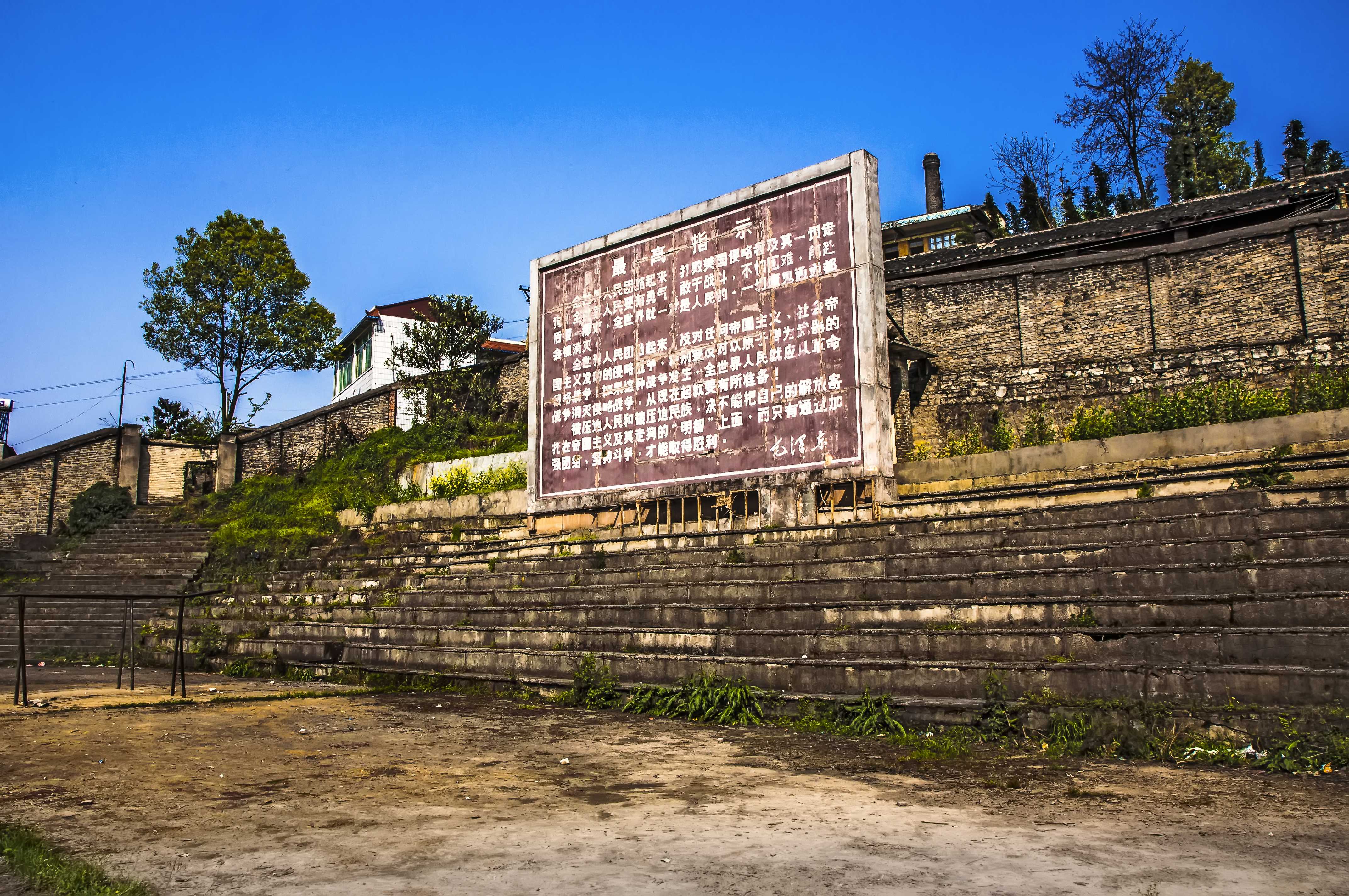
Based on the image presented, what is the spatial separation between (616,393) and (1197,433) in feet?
26.3

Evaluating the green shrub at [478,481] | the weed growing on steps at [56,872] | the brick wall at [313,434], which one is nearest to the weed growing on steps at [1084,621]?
the weed growing on steps at [56,872]

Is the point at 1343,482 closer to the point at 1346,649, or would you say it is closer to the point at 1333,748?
the point at 1346,649

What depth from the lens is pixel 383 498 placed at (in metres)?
18.5

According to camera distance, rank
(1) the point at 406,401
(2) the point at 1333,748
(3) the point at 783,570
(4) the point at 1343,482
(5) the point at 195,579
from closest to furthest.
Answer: (2) the point at 1333,748, (4) the point at 1343,482, (3) the point at 783,570, (5) the point at 195,579, (1) the point at 406,401

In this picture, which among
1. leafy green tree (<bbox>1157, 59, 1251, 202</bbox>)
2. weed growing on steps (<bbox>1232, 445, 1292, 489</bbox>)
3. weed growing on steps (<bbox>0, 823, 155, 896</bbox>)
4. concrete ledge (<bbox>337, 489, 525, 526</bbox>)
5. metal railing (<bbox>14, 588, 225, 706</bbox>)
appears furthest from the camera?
leafy green tree (<bbox>1157, 59, 1251, 202</bbox>)

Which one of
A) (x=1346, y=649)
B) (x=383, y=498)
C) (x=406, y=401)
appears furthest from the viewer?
(x=406, y=401)

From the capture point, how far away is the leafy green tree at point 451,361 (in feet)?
73.4

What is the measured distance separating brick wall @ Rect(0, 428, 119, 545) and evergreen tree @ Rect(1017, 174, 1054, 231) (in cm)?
3258

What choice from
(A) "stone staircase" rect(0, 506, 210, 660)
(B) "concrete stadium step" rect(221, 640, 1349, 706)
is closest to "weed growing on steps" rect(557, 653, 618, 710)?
(B) "concrete stadium step" rect(221, 640, 1349, 706)

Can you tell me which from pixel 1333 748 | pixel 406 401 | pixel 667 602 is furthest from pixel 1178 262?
pixel 406 401

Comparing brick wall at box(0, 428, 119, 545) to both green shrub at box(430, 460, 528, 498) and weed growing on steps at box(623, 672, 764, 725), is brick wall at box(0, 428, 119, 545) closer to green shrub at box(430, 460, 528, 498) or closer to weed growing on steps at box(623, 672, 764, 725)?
green shrub at box(430, 460, 528, 498)

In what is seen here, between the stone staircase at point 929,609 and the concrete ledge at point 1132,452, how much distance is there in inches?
62.0

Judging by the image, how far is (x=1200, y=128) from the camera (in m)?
31.0

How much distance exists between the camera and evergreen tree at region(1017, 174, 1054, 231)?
3450 centimetres
